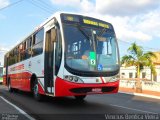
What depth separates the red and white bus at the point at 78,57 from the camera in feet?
41.5

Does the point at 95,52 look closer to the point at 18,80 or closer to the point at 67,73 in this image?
the point at 67,73

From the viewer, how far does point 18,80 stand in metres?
21.6

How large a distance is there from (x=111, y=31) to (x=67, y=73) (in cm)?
278

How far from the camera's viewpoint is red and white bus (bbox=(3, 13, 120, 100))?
12.7m

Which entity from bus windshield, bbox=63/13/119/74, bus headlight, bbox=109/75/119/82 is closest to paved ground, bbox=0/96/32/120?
bus windshield, bbox=63/13/119/74

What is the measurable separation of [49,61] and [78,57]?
1.81m

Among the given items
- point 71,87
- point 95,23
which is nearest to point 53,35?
point 95,23

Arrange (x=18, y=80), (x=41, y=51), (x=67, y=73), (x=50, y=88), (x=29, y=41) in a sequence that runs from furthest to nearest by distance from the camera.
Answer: (x=18, y=80), (x=29, y=41), (x=41, y=51), (x=50, y=88), (x=67, y=73)

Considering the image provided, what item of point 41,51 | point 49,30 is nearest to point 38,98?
point 41,51

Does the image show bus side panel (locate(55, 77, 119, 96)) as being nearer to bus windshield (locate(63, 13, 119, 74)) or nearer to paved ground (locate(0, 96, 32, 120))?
bus windshield (locate(63, 13, 119, 74))

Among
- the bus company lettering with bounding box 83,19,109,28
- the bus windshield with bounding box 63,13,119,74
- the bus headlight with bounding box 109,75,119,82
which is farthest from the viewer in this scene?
the bus company lettering with bounding box 83,19,109,28

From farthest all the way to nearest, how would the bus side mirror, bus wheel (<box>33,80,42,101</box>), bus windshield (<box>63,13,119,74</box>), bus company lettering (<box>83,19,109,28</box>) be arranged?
bus wheel (<box>33,80,42,101</box>) → bus company lettering (<box>83,19,109,28</box>) → the bus side mirror → bus windshield (<box>63,13,119,74</box>)

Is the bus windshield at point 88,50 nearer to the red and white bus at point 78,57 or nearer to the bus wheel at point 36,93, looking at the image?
the red and white bus at point 78,57

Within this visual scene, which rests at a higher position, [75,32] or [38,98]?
[75,32]
